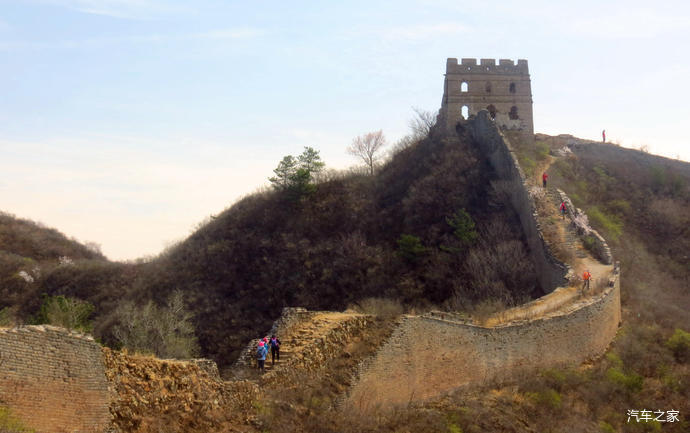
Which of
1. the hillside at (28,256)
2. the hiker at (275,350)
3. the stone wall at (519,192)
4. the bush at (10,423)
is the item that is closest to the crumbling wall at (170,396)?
the bush at (10,423)

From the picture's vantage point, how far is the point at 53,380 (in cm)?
987

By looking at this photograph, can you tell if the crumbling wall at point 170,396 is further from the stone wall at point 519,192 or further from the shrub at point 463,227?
the shrub at point 463,227

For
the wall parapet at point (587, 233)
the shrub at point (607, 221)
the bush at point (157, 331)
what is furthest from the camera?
the shrub at point (607, 221)

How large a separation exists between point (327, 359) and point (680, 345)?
39.1 ft

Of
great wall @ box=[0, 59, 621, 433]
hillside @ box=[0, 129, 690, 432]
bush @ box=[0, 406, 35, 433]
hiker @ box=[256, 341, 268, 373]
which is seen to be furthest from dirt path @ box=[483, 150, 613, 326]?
bush @ box=[0, 406, 35, 433]

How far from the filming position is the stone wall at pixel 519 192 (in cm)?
2741

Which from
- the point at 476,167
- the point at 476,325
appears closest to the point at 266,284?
the point at 476,167

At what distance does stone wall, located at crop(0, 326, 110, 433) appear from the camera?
30.7 feet

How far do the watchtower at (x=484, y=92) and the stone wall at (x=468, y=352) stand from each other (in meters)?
23.9

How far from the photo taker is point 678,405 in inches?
717

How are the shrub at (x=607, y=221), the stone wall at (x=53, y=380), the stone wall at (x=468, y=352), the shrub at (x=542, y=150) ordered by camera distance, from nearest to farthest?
the stone wall at (x=53, y=380) < the stone wall at (x=468, y=352) < the shrub at (x=607, y=221) < the shrub at (x=542, y=150)

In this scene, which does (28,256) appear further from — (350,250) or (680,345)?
(680,345)

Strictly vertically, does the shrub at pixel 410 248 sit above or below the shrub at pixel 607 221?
below

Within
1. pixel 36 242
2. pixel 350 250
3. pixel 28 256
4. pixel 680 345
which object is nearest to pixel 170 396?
pixel 680 345
